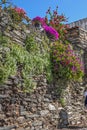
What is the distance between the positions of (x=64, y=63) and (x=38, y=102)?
1.74 metres

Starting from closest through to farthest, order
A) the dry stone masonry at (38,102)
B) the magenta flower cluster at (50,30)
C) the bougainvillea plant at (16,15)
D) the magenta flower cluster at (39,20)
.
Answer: the dry stone masonry at (38,102)
the bougainvillea plant at (16,15)
the magenta flower cluster at (50,30)
the magenta flower cluster at (39,20)

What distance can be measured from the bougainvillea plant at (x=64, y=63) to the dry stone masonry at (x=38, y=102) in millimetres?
362

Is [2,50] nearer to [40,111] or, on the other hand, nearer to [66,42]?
[40,111]

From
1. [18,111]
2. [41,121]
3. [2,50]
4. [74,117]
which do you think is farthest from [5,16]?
[74,117]

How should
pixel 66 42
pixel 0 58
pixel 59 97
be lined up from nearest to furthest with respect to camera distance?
pixel 0 58 < pixel 59 97 < pixel 66 42

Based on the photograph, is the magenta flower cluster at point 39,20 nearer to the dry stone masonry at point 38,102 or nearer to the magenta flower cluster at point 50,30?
the magenta flower cluster at point 50,30

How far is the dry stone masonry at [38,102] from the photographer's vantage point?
8867 millimetres

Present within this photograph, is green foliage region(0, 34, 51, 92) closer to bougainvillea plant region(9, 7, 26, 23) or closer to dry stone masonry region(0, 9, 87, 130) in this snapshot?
dry stone masonry region(0, 9, 87, 130)

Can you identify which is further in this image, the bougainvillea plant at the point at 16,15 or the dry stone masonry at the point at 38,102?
the bougainvillea plant at the point at 16,15

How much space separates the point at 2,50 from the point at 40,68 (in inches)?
69.8

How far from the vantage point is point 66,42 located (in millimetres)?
12094

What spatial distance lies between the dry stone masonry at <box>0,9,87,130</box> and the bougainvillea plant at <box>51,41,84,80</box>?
36cm

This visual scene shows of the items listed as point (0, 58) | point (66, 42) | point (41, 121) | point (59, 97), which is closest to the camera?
point (0, 58)

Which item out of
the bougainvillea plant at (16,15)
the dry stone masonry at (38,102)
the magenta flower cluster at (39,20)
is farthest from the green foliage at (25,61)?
the magenta flower cluster at (39,20)
